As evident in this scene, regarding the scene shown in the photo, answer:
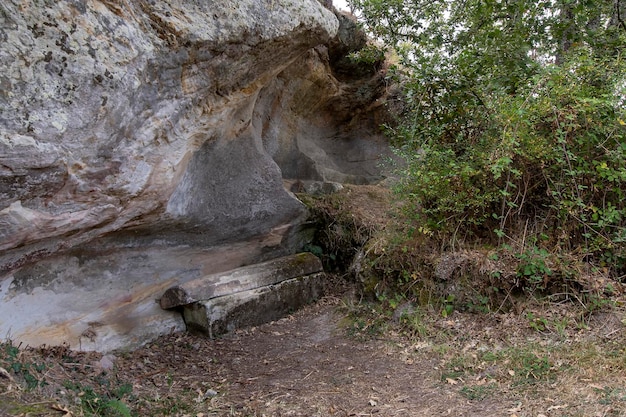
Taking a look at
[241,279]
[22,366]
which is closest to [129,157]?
[22,366]

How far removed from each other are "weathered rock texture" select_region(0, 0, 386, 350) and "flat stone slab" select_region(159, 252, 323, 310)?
0.35m

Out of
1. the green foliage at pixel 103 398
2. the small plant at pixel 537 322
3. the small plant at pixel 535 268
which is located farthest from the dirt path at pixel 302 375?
the small plant at pixel 535 268

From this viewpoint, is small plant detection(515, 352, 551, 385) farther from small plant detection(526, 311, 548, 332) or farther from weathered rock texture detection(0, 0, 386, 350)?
weathered rock texture detection(0, 0, 386, 350)

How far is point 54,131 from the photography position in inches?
Answer: 139

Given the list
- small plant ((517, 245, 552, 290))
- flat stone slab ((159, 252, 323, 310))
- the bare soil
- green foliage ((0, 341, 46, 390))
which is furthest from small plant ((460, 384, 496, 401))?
green foliage ((0, 341, 46, 390))

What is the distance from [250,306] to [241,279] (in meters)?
0.36

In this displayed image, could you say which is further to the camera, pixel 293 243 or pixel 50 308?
pixel 293 243

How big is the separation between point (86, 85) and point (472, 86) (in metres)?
4.35

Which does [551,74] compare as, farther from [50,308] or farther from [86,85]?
[50,308]

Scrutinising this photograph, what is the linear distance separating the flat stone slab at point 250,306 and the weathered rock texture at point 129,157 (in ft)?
1.26

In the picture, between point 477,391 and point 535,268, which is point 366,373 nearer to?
point 477,391

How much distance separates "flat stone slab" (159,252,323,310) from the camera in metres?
5.53

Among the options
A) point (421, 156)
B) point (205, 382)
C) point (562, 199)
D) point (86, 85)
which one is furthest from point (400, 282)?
point (86, 85)

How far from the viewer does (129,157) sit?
166 inches
